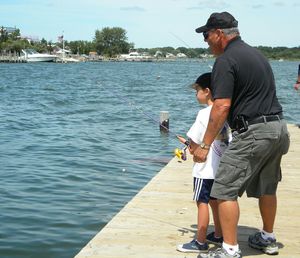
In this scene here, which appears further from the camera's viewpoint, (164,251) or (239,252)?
(164,251)

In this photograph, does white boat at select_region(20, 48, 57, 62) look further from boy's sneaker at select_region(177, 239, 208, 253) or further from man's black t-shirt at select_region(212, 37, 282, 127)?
man's black t-shirt at select_region(212, 37, 282, 127)

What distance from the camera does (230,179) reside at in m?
4.37

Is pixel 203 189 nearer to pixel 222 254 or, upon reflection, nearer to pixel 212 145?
pixel 212 145

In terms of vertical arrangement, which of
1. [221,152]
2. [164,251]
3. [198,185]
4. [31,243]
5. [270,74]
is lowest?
[31,243]

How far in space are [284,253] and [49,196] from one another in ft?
16.3

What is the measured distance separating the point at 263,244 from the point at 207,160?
926 mm

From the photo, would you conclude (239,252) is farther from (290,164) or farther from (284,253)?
(290,164)

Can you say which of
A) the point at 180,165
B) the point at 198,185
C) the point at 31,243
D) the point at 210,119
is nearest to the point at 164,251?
the point at 198,185

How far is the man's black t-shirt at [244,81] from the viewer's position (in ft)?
13.8

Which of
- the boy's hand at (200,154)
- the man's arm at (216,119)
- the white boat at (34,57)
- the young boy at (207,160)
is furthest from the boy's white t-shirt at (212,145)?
the white boat at (34,57)

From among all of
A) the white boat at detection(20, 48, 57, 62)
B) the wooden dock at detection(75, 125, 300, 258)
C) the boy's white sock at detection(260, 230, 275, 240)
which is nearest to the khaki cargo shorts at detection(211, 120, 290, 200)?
the boy's white sock at detection(260, 230, 275, 240)

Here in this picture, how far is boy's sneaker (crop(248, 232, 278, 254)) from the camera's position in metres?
4.85

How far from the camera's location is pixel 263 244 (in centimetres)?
491

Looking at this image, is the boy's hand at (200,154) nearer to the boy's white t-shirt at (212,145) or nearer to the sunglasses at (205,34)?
the boy's white t-shirt at (212,145)
